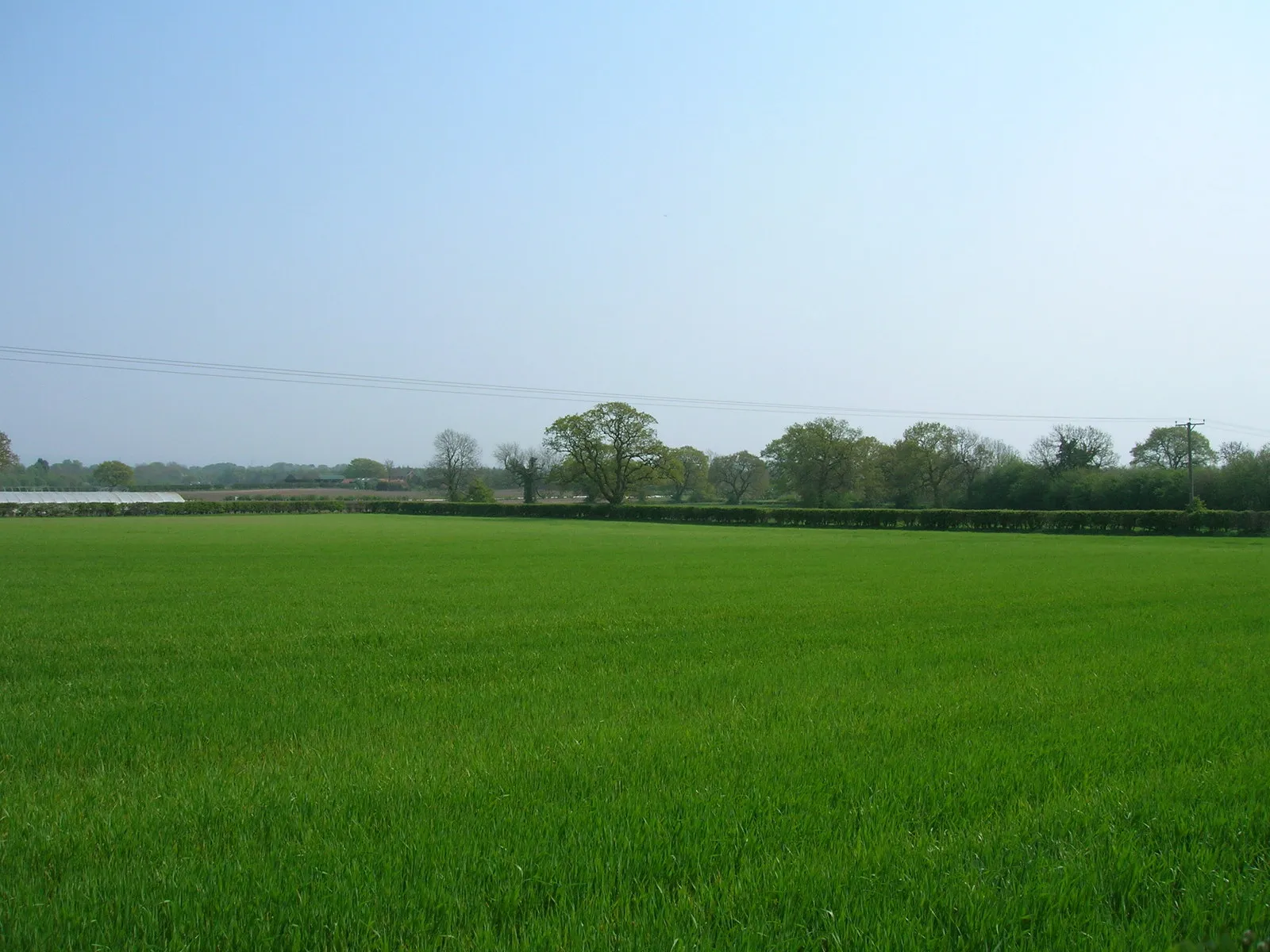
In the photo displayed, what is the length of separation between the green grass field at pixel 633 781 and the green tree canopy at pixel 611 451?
85340 millimetres

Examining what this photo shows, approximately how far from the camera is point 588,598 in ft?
58.1

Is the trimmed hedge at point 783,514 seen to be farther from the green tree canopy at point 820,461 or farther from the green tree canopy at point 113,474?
the green tree canopy at point 113,474

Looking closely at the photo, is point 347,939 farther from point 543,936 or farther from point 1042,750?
point 1042,750

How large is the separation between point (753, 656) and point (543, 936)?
767 cm

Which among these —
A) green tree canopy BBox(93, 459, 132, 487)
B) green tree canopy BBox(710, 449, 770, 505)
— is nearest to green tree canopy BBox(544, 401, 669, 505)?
green tree canopy BBox(710, 449, 770, 505)

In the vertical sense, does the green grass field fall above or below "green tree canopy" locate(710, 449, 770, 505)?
below

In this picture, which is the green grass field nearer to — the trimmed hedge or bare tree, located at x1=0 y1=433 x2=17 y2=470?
the trimmed hedge

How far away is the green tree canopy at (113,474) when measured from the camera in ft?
511

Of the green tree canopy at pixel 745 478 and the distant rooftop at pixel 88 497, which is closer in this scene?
the distant rooftop at pixel 88 497

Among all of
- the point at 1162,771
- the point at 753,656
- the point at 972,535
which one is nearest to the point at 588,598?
the point at 753,656

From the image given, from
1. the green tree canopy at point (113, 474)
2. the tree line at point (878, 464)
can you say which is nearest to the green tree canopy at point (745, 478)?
the tree line at point (878, 464)

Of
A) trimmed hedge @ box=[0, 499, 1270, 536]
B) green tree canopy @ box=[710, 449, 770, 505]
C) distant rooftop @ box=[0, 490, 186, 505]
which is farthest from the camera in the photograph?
green tree canopy @ box=[710, 449, 770, 505]

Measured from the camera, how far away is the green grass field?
3900 millimetres

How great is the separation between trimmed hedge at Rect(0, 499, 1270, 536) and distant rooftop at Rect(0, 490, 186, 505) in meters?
8.56
